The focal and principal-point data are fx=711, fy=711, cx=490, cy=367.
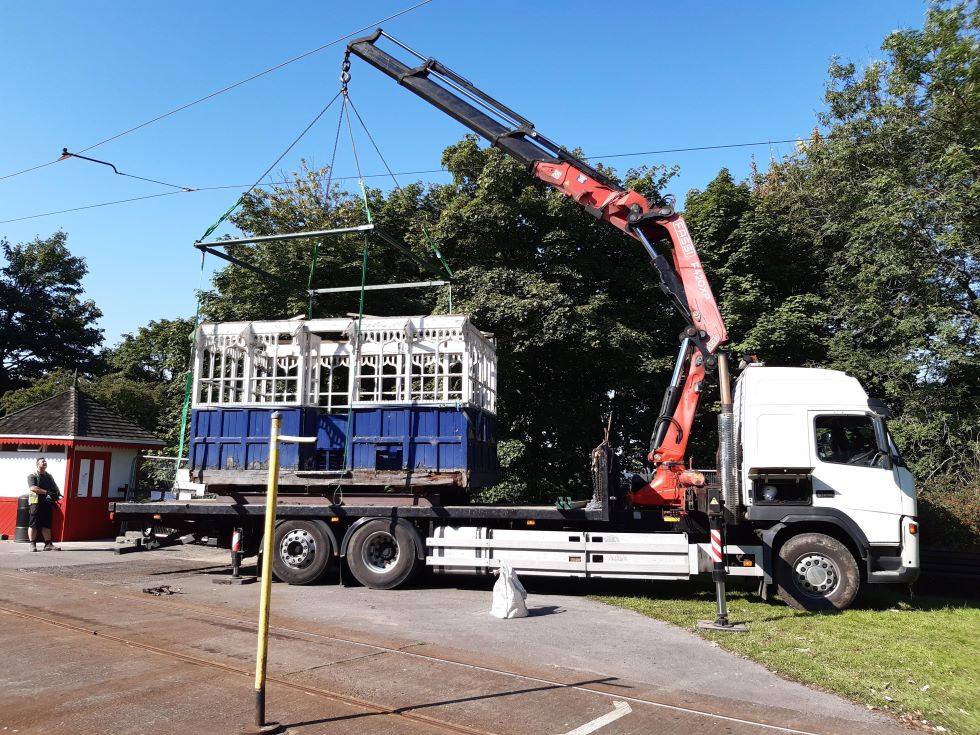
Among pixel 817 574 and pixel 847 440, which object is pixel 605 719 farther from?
pixel 847 440

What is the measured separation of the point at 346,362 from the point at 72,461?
9.74m

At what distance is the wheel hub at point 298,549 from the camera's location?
11516 mm

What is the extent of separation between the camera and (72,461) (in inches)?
685

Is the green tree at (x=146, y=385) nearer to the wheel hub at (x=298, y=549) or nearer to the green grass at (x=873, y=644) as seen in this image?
the wheel hub at (x=298, y=549)

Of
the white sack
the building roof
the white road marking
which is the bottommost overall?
the white road marking

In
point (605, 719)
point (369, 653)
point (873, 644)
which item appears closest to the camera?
point (605, 719)

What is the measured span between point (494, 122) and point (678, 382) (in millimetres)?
5728

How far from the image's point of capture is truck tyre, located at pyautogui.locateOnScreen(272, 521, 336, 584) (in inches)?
450

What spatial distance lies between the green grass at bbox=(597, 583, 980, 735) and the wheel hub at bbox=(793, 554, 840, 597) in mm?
383

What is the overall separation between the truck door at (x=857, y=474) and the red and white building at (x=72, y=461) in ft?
53.2

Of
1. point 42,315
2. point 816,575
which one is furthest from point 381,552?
point 42,315

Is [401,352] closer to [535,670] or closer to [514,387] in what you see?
[535,670]

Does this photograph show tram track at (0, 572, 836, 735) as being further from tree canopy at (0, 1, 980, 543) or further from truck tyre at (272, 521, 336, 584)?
tree canopy at (0, 1, 980, 543)

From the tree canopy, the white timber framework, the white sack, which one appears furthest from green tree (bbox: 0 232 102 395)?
the white sack
